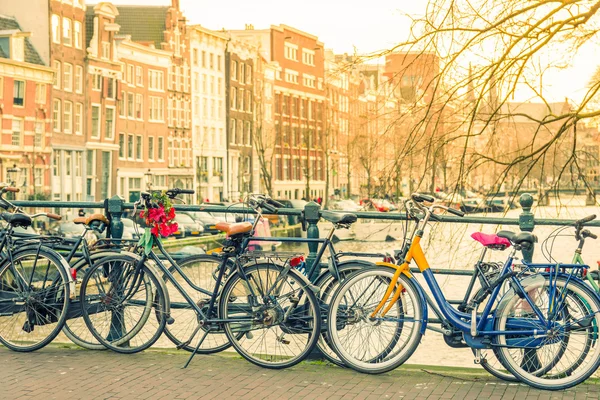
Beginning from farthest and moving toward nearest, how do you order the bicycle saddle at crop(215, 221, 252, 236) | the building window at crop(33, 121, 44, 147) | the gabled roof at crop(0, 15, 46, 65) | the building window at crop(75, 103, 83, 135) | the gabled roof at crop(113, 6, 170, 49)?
1. the gabled roof at crop(113, 6, 170, 49)
2. the building window at crop(75, 103, 83, 135)
3. the gabled roof at crop(0, 15, 46, 65)
4. the building window at crop(33, 121, 44, 147)
5. the bicycle saddle at crop(215, 221, 252, 236)

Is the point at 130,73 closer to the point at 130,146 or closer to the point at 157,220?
the point at 130,146

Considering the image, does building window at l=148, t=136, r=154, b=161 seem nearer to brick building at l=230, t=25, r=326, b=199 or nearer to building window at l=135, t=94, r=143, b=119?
building window at l=135, t=94, r=143, b=119

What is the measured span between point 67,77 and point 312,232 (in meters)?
46.0

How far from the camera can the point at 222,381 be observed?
5.64 metres

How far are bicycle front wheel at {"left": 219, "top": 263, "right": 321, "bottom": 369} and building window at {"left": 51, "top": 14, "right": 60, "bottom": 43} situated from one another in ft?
149

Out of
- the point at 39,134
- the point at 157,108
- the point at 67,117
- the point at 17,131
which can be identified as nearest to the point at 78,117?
the point at 67,117

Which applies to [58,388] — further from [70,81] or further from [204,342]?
[70,81]

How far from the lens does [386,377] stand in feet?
18.6

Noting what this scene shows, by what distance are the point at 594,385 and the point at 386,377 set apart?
3.78 ft

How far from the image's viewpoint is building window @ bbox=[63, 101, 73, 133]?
4988cm

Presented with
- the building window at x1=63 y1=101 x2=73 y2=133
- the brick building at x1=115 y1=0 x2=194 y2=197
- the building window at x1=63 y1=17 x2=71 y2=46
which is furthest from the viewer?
the brick building at x1=115 y1=0 x2=194 y2=197

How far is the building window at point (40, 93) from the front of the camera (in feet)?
156

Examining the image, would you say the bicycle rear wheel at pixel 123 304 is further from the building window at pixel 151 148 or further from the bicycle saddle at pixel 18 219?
the building window at pixel 151 148

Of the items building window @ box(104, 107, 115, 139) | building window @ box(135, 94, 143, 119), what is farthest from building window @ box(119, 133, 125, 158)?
building window @ box(135, 94, 143, 119)
